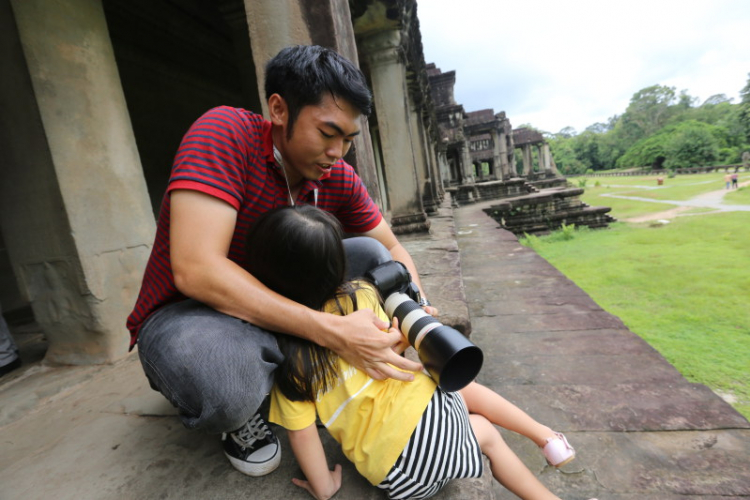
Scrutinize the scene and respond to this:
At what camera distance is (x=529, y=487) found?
3.92 ft

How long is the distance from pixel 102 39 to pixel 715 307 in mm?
5934

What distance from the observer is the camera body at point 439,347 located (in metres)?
0.91

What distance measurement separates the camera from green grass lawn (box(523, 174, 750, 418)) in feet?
9.37

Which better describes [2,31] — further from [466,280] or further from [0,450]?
[466,280]

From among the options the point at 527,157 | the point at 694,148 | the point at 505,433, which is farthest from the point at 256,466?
the point at 694,148

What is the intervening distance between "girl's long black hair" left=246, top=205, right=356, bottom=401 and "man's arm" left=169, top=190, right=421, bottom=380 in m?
0.06

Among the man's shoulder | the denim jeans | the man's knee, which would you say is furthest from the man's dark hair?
the denim jeans

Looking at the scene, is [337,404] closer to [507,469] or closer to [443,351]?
[443,351]

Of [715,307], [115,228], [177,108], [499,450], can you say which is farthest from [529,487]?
[177,108]

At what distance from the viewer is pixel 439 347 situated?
927 millimetres

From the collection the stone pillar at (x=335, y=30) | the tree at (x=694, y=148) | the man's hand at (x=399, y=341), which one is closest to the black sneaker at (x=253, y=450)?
the man's hand at (x=399, y=341)

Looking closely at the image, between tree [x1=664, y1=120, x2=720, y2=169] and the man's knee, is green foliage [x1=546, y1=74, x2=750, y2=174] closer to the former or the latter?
tree [x1=664, y1=120, x2=720, y2=169]

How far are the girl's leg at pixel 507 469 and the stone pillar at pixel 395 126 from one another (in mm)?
3689

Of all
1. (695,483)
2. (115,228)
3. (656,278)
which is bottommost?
(656,278)
